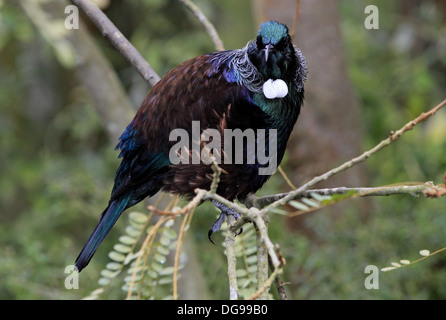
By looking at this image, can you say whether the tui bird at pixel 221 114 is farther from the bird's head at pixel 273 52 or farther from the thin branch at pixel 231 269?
the thin branch at pixel 231 269

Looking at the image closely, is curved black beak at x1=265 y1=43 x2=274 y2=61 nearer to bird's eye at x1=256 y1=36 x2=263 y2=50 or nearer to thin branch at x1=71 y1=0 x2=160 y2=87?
bird's eye at x1=256 y1=36 x2=263 y2=50

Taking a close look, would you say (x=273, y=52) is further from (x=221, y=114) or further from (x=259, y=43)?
(x=221, y=114)

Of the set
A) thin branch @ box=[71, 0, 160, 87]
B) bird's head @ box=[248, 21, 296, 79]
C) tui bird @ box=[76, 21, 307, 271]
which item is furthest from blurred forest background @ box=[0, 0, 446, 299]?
bird's head @ box=[248, 21, 296, 79]

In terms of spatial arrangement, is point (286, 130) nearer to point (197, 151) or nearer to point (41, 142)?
point (197, 151)

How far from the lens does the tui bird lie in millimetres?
2193

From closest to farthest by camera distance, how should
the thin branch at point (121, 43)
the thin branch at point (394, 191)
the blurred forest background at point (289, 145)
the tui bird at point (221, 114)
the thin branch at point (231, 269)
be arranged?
the thin branch at point (394, 191)
the thin branch at point (231, 269)
the tui bird at point (221, 114)
the thin branch at point (121, 43)
the blurred forest background at point (289, 145)

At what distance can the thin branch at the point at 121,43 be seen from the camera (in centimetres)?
246

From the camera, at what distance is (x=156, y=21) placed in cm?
545

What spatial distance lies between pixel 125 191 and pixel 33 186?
3.30m

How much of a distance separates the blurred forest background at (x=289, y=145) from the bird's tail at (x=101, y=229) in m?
0.79

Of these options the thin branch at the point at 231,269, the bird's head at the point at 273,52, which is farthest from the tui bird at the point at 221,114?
the thin branch at the point at 231,269

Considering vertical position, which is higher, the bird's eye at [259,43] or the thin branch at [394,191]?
the bird's eye at [259,43]

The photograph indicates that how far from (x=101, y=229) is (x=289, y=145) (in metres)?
2.15
